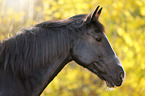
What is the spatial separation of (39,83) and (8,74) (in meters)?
0.32

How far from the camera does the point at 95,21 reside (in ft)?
7.25

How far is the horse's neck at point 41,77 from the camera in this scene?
6.48 ft

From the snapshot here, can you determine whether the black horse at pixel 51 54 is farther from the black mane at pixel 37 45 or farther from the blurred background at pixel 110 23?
the blurred background at pixel 110 23

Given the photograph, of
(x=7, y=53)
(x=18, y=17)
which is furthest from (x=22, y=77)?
(x=18, y=17)

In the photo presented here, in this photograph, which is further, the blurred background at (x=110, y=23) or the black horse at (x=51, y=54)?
the blurred background at (x=110, y=23)

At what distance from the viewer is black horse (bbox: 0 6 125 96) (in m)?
1.91

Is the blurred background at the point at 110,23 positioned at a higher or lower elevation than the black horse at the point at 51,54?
lower

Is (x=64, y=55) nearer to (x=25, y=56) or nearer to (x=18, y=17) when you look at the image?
(x=25, y=56)

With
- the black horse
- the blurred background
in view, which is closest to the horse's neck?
the black horse

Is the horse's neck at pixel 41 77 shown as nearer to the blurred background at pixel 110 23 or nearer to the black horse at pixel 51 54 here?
the black horse at pixel 51 54

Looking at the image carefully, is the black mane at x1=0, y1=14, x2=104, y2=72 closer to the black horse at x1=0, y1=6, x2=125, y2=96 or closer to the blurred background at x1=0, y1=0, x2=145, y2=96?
the black horse at x1=0, y1=6, x2=125, y2=96

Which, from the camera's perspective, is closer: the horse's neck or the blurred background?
the horse's neck

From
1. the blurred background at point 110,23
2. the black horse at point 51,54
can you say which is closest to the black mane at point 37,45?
the black horse at point 51,54

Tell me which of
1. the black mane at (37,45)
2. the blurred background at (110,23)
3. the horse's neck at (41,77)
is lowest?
the blurred background at (110,23)
